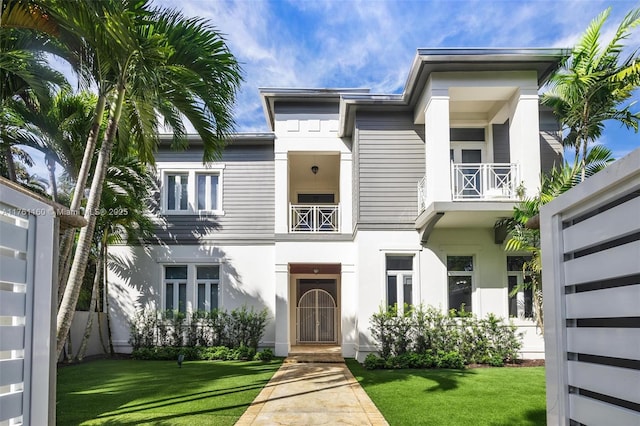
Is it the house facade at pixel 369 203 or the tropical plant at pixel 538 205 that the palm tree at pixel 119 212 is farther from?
the tropical plant at pixel 538 205

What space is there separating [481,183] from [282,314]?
6394 mm

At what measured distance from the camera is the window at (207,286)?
14.0 metres

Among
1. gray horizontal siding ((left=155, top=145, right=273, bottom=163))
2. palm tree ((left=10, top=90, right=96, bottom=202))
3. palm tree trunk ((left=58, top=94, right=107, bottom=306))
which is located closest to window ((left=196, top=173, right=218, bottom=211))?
gray horizontal siding ((left=155, top=145, right=273, bottom=163))

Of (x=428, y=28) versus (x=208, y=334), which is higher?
(x=428, y=28)

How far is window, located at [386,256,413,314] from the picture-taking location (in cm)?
1211

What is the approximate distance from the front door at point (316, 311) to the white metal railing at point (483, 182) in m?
6.67

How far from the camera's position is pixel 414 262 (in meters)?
12.1

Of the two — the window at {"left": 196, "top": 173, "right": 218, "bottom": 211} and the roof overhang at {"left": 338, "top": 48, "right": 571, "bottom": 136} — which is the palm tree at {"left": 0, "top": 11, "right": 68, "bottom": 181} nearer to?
the window at {"left": 196, "top": 173, "right": 218, "bottom": 211}

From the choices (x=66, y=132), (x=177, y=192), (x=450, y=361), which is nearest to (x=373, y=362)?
(x=450, y=361)

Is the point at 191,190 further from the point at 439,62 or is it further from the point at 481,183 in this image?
the point at 481,183

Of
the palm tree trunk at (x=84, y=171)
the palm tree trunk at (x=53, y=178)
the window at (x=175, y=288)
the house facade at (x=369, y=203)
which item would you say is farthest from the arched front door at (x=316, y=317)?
the palm tree trunk at (x=84, y=171)

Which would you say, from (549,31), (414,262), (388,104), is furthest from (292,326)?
(549,31)

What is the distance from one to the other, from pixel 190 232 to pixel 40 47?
27.0 feet

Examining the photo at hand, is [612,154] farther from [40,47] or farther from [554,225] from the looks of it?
[40,47]
